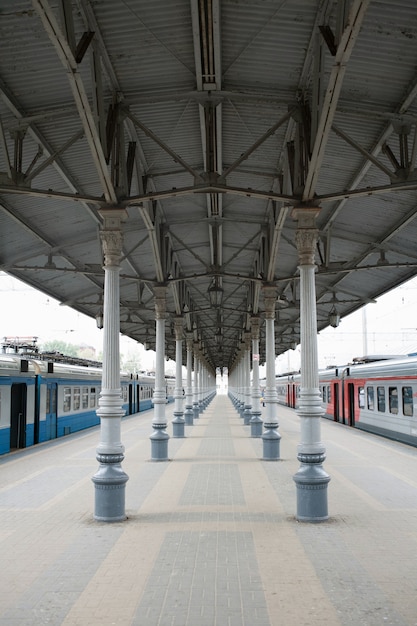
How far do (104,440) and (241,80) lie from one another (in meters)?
5.99

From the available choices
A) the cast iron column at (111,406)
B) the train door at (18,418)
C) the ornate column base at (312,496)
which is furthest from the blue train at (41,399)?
the ornate column base at (312,496)

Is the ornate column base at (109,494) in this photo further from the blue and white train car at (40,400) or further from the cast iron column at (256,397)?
the cast iron column at (256,397)

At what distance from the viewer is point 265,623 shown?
523 cm

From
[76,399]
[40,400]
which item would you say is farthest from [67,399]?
[40,400]

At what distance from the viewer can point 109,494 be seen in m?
9.06

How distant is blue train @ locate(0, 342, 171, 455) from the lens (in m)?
17.3

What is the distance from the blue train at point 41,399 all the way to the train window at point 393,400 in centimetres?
1186

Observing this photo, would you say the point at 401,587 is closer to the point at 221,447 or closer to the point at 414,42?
the point at 414,42

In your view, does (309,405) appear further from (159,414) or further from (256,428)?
(256,428)

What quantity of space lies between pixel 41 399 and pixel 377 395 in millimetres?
12203

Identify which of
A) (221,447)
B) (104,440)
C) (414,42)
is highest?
(414,42)

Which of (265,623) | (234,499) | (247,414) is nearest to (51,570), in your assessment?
(265,623)

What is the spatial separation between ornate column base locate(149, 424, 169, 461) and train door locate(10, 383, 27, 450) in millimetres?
5257

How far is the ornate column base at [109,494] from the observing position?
901 centimetres
